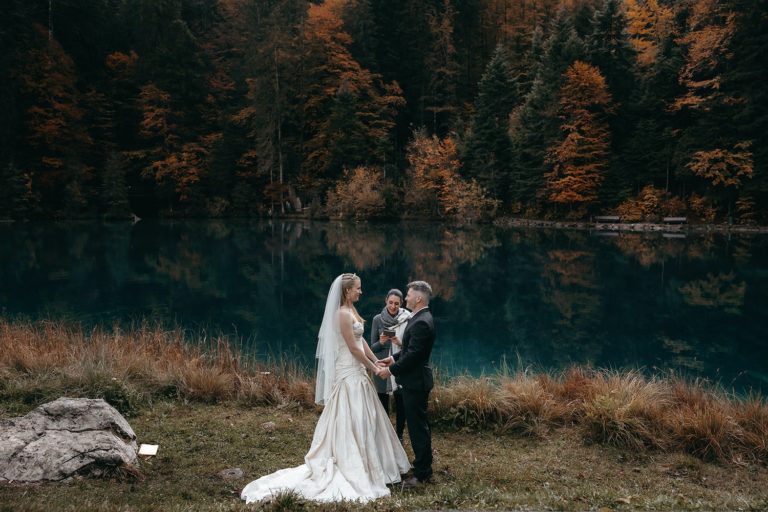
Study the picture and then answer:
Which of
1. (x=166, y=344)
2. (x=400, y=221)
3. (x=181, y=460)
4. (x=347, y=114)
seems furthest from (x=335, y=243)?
(x=181, y=460)

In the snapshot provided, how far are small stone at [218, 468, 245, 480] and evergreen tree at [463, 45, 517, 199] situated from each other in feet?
125

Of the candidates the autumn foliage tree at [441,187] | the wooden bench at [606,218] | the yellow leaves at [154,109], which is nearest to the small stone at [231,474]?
the wooden bench at [606,218]

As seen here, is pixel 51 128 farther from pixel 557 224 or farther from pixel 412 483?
pixel 412 483

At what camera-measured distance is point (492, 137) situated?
141ft

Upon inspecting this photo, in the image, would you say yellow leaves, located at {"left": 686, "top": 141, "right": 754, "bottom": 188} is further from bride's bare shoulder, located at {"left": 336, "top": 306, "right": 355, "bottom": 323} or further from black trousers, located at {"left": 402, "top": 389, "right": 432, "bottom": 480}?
bride's bare shoulder, located at {"left": 336, "top": 306, "right": 355, "bottom": 323}

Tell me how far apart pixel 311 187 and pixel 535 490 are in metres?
45.9

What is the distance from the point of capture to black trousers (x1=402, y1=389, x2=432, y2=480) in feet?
17.7

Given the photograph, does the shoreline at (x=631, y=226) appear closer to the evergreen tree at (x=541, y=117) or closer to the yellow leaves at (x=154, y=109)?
the evergreen tree at (x=541, y=117)

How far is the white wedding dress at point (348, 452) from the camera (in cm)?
502

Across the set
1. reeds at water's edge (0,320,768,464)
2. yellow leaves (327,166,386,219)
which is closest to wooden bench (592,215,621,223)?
yellow leaves (327,166,386,219)

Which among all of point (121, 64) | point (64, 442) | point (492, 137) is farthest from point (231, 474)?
point (121, 64)

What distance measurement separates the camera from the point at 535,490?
521cm

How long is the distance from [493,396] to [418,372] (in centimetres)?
239

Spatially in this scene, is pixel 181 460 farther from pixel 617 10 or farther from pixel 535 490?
pixel 617 10
